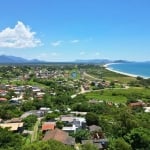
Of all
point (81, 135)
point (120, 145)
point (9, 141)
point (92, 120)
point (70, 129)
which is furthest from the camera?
point (92, 120)

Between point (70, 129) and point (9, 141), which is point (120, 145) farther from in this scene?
point (70, 129)

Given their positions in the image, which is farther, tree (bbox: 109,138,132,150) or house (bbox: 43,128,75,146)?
house (bbox: 43,128,75,146)

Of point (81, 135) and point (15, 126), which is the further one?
point (15, 126)

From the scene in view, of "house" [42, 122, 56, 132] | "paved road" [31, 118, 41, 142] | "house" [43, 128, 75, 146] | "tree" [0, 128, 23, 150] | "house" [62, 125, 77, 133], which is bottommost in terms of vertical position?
"paved road" [31, 118, 41, 142]

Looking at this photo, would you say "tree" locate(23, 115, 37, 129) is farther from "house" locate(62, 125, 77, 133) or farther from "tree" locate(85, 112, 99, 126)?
"tree" locate(85, 112, 99, 126)

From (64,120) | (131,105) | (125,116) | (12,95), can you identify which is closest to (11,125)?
(64,120)

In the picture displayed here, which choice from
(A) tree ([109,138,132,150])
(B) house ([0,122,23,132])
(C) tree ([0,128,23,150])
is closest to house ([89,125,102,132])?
(B) house ([0,122,23,132])

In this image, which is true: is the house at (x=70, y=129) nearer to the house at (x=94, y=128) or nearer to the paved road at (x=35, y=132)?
the house at (x=94, y=128)

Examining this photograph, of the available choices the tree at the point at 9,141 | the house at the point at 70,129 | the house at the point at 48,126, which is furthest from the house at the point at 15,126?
the tree at the point at 9,141

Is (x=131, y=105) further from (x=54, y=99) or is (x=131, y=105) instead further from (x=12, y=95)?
(x=12, y=95)

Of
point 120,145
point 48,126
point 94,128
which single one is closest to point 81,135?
point 94,128

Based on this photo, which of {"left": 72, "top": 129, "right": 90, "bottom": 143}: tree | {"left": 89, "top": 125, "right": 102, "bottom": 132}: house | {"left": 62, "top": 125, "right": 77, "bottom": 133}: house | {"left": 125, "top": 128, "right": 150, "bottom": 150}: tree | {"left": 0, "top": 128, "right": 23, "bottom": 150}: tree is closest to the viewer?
{"left": 0, "top": 128, "right": 23, "bottom": 150}: tree
